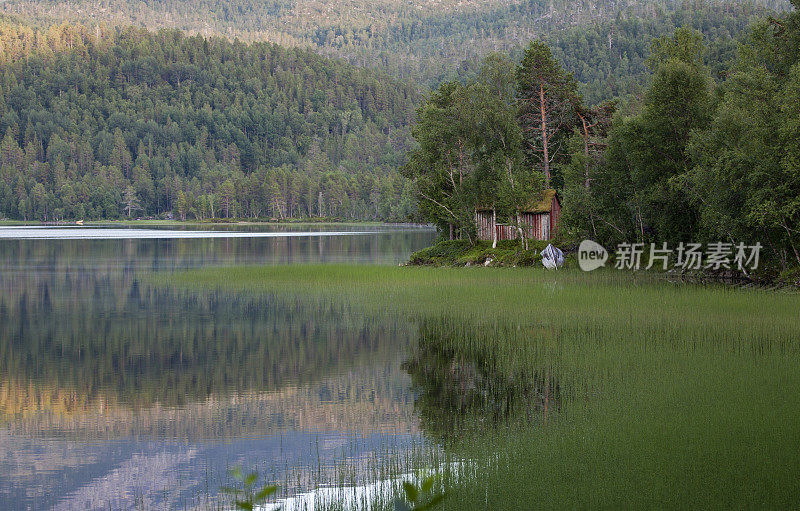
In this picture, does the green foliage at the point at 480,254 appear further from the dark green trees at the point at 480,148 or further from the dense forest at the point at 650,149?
the dense forest at the point at 650,149

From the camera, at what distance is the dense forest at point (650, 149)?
34844mm

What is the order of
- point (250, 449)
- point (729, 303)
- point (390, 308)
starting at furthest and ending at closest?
point (390, 308), point (729, 303), point (250, 449)

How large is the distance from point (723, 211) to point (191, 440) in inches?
1131

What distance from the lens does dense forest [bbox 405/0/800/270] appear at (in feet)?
114

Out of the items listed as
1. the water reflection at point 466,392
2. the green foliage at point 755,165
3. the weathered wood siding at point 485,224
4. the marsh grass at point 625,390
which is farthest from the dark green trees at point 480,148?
the water reflection at point 466,392

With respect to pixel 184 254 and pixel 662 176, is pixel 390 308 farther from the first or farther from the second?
pixel 184 254

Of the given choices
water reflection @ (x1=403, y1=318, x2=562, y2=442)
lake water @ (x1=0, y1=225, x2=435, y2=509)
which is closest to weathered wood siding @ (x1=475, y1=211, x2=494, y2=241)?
lake water @ (x1=0, y1=225, x2=435, y2=509)

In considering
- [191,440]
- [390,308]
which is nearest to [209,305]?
[390,308]

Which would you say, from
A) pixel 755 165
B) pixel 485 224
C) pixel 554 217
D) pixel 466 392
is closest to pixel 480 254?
pixel 485 224

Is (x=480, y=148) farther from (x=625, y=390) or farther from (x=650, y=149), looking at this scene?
(x=625, y=390)

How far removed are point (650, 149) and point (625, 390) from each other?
2935cm

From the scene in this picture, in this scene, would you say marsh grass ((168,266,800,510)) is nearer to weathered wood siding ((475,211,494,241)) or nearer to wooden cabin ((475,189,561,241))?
wooden cabin ((475,189,561,241))

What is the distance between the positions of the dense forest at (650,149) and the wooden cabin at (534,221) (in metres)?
1.90

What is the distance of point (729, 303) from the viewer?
1204 inches
